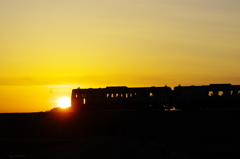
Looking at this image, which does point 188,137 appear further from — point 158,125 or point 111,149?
point 111,149

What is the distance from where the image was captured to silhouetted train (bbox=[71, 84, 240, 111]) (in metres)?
74.5

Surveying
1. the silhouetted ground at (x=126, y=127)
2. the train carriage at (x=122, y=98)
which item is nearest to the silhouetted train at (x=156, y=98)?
the train carriage at (x=122, y=98)

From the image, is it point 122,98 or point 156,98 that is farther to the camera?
point 122,98

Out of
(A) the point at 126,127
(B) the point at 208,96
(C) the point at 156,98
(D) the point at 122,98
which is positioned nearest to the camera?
(A) the point at 126,127

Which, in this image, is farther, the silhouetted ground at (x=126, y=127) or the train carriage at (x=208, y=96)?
the train carriage at (x=208, y=96)

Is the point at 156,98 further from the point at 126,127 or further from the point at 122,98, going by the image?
the point at 126,127

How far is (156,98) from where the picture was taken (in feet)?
257

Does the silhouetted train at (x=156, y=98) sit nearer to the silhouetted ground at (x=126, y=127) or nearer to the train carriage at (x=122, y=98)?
the train carriage at (x=122, y=98)

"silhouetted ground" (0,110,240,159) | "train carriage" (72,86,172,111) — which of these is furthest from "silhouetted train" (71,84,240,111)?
"silhouetted ground" (0,110,240,159)

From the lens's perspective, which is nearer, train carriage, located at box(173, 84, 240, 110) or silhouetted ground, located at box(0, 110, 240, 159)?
silhouetted ground, located at box(0, 110, 240, 159)

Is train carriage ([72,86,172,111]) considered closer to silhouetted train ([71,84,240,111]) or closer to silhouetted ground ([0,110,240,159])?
silhouetted train ([71,84,240,111])

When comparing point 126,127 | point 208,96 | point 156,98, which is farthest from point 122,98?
point 208,96

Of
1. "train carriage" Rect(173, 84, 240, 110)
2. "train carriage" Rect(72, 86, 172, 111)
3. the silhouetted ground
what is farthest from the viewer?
"train carriage" Rect(72, 86, 172, 111)

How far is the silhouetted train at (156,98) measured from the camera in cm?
7450
